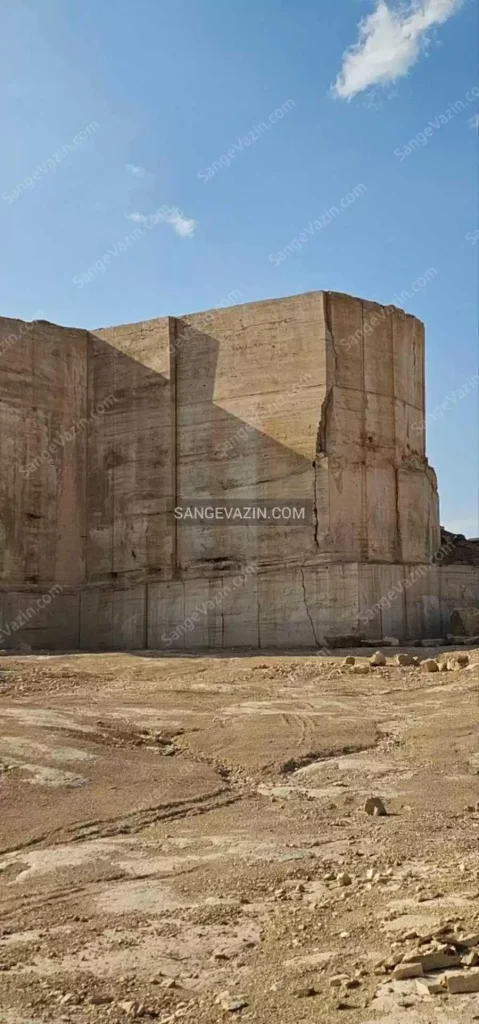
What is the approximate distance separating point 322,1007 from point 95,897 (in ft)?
6.68

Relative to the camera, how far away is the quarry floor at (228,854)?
14.8 ft

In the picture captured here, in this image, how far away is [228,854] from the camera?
681 cm

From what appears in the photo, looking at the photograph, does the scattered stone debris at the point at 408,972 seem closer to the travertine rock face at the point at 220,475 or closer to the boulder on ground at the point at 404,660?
the boulder on ground at the point at 404,660

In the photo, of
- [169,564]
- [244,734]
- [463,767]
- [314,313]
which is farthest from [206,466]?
[463,767]

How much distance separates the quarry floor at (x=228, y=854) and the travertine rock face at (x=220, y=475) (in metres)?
8.32

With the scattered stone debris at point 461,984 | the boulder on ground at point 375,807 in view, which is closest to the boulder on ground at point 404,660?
the boulder on ground at point 375,807

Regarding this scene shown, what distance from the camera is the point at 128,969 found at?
477cm

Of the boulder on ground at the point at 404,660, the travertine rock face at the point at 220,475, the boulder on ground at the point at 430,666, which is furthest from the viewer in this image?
the travertine rock face at the point at 220,475

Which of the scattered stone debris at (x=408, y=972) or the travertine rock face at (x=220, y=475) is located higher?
the travertine rock face at (x=220, y=475)

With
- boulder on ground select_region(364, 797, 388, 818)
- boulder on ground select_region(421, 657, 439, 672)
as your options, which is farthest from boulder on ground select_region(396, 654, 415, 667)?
boulder on ground select_region(364, 797, 388, 818)

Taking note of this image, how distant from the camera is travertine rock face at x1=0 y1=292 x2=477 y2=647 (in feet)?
72.2

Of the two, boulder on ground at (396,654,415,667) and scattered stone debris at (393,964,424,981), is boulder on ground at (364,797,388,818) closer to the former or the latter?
scattered stone debris at (393,964,424,981)

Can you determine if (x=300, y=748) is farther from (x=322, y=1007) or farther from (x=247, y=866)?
(x=322, y=1007)

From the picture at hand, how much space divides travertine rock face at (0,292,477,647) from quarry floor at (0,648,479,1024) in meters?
8.32
